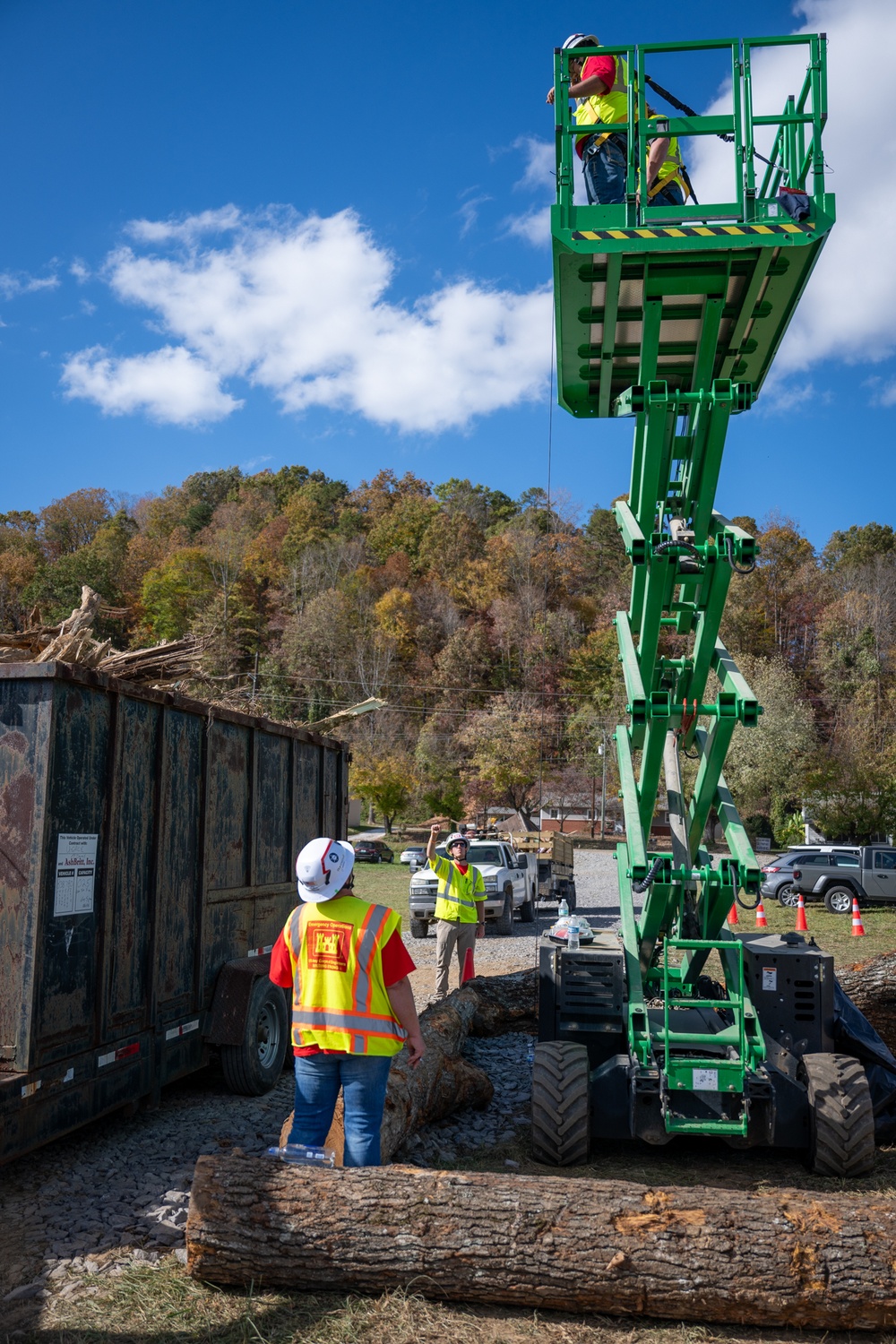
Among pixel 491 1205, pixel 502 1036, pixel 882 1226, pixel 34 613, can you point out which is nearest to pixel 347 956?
pixel 491 1205

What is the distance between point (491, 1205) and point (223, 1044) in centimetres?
324

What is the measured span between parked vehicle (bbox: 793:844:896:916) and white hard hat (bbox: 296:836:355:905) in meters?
19.8

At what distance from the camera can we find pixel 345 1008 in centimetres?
434

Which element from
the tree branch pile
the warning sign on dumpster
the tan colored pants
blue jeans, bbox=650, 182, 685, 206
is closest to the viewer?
the warning sign on dumpster

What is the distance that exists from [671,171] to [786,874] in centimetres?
1920

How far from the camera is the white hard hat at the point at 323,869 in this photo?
4.38 meters

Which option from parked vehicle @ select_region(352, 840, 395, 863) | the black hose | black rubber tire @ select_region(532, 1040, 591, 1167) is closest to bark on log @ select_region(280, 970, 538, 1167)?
black rubber tire @ select_region(532, 1040, 591, 1167)

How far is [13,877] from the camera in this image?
481cm

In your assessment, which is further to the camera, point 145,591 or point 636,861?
point 145,591

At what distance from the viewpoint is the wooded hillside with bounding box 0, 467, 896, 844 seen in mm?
48625

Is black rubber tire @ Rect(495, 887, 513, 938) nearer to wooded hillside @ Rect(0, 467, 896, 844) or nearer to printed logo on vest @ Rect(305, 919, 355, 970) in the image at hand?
printed logo on vest @ Rect(305, 919, 355, 970)

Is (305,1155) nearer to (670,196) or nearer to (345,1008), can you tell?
(345,1008)

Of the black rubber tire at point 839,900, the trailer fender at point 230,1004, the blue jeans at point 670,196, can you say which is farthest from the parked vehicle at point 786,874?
the blue jeans at point 670,196

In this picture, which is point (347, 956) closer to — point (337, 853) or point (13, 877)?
point (337, 853)
